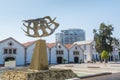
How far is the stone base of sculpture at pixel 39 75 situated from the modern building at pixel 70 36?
15728cm

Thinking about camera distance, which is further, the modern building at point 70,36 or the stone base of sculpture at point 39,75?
the modern building at point 70,36

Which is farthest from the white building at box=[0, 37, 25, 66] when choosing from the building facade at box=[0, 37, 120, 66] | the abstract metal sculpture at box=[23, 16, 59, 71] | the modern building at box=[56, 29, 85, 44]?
the modern building at box=[56, 29, 85, 44]

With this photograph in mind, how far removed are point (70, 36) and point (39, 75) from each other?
16558 centimetres

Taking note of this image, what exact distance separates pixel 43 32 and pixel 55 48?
40.2 meters

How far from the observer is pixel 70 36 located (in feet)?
599

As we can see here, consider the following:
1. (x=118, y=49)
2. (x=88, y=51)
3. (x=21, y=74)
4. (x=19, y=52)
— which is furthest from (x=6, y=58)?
(x=118, y=49)

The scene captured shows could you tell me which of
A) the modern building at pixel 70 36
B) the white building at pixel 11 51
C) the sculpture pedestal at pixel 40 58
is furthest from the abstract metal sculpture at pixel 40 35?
the modern building at pixel 70 36

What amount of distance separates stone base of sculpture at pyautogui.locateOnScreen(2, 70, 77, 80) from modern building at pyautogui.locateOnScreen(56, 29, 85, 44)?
157279mm

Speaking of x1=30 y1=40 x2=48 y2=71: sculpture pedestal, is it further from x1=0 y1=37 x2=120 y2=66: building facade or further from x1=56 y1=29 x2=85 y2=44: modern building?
x1=56 y1=29 x2=85 y2=44: modern building

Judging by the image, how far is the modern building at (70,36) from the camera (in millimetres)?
178500

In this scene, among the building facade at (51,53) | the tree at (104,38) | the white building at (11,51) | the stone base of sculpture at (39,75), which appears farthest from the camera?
the tree at (104,38)

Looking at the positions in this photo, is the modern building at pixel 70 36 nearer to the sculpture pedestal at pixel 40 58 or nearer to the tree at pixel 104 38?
the tree at pixel 104 38

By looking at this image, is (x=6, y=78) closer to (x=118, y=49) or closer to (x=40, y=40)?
(x=40, y=40)

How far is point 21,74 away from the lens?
57.8 feet
